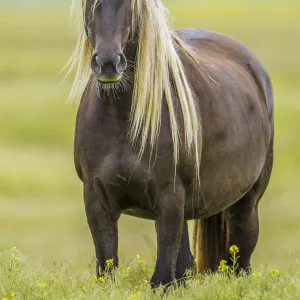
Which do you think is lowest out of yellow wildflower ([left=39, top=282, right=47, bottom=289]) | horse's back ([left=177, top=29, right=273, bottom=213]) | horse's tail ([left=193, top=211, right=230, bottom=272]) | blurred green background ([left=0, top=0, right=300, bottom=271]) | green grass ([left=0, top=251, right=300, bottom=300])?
blurred green background ([left=0, top=0, right=300, bottom=271])

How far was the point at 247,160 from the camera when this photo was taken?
7395 millimetres

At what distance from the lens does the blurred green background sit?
11.9m

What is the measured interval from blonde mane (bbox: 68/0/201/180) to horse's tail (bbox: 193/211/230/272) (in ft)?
5.26

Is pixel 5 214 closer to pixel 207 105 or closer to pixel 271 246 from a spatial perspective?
pixel 271 246

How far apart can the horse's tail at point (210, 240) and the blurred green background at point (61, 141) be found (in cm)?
44

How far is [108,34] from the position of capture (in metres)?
5.95

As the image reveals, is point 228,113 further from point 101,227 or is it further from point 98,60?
point 98,60

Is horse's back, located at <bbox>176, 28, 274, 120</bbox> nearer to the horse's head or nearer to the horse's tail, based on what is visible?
the horse's tail

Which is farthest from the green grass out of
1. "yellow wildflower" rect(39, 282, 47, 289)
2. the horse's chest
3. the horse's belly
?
the horse's belly

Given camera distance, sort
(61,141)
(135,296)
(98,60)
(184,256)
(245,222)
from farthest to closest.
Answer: (61,141)
(245,222)
(184,256)
(98,60)
(135,296)

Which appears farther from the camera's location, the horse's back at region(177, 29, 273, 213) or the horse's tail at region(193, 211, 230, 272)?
the horse's tail at region(193, 211, 230, 272)

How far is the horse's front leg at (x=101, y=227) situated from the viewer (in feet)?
21.2

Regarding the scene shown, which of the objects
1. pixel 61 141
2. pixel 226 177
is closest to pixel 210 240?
pixel 226 177

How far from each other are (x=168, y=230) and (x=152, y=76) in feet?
3.05
